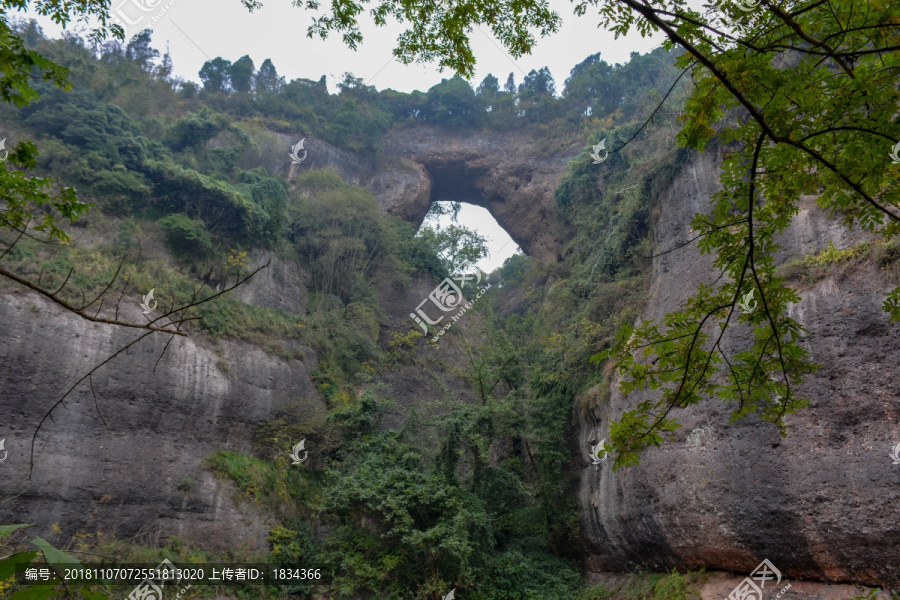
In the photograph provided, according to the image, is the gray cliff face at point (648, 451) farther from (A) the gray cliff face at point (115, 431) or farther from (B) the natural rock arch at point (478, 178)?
(B) the natural rock arch at point (478, 178)

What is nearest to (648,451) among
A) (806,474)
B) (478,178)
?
(806,474)

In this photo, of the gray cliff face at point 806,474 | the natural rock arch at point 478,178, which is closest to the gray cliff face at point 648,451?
the gray cliff face at point 806,474

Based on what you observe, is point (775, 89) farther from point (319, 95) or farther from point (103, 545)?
point (319, 95)

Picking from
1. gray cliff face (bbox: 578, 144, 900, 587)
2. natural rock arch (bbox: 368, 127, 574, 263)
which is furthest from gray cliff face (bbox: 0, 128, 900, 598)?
natural rock arch (bbox: 368, 127, 574, 263)

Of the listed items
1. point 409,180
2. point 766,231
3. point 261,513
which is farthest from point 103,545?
point 409,180

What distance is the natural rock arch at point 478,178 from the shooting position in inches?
998

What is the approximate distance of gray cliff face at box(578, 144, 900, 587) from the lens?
23.8 ft

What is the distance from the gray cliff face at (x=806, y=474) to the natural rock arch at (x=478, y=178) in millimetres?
14849

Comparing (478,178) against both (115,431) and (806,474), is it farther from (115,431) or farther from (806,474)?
(806,474)

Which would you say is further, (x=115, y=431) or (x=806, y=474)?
(x=115, y=431)

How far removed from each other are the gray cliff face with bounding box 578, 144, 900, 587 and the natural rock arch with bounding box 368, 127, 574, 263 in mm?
14849

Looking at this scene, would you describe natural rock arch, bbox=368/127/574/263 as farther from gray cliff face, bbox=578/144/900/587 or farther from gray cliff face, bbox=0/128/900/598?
gray cliff face, bbox=578/144/900/587

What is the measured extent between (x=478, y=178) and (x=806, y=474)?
72.0 feet

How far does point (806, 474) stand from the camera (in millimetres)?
7898
